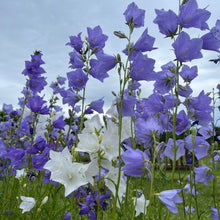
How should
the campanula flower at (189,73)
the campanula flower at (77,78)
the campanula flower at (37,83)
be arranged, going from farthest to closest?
the campanula flower at (37,83), the campanula flower at (189,73), the campanula flower at (77,78)

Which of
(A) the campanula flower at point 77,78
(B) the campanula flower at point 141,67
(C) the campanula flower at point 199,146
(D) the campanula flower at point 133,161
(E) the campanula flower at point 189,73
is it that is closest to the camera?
(D) the campanula flower at point 133,161

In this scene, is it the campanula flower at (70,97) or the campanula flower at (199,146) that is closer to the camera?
the campanula flower at (199,146)

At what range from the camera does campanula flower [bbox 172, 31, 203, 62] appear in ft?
4.56

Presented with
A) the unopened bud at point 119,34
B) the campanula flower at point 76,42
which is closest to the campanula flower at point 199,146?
the unopened bud at point 119,34


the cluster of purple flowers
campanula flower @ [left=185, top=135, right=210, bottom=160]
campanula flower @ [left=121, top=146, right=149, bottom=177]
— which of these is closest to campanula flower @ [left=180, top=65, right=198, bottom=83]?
the cluster of purple flowers

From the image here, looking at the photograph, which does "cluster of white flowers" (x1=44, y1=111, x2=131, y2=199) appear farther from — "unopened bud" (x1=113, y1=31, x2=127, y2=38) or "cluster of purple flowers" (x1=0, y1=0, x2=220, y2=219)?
"unopened bud" (x1=113, y1=31, x2=127, y2=38)

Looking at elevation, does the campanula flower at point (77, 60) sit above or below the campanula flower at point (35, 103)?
above

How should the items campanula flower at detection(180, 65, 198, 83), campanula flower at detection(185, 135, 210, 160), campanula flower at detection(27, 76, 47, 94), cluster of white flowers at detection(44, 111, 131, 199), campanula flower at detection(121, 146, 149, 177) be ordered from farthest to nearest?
campanula flower at detection(27, 76, 47, 94), campanula flower at detection(180, 65, 198, 83), campanula flower at detection(185, 135, 210, 160), campanula flower at detection(121, 146, 149, 177), cluster of white flowers at detection(44, 111, 131, 199)

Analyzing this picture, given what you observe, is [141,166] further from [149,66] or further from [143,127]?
[149,66]

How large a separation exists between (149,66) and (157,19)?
0.30m

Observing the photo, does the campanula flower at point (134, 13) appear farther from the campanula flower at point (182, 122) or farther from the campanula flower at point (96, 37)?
the campanula flower at point (182, 122)

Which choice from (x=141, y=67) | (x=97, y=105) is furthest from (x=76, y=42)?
(x=141, y=67)

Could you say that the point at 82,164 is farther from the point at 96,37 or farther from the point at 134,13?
the point at 96,37

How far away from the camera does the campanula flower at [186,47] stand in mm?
1389
